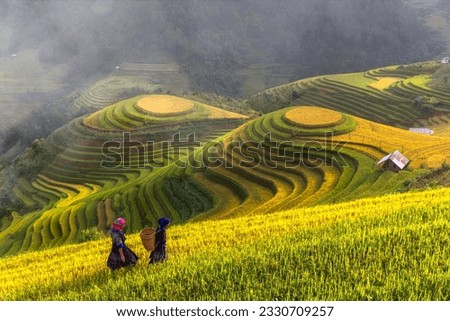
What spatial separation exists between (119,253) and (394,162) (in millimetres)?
22571

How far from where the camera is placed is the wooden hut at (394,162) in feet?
93.1

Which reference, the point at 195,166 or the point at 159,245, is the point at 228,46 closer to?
the point at 195,166

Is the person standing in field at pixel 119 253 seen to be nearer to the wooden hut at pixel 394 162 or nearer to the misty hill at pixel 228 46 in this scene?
the wooden hut at pixel 394 162

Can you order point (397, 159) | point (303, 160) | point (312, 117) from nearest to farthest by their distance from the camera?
point (397, 159)
point (303, 160)
point (312, 117)

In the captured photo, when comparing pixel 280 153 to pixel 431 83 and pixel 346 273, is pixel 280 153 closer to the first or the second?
pixel 346 273

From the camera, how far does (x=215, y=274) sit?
927 centimetres

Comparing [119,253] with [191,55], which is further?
[191,55]

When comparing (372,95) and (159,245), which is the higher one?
(372,95)

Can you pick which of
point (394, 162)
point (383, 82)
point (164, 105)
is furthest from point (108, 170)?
point (383, 82)

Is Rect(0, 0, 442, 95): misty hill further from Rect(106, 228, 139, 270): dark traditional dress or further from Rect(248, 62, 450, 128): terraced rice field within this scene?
Rect(106, 228, 139, 270): dark traditional dress

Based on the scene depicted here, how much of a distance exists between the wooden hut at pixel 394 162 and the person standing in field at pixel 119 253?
22.2 metres

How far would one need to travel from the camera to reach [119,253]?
10578 millimetres

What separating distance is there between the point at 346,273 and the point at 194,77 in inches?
6167

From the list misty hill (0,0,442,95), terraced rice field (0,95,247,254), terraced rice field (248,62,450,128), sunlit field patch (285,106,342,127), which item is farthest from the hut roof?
misty hill (0,0,442,95)
